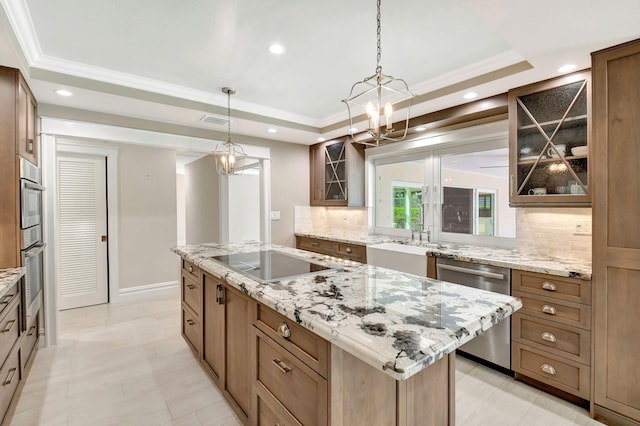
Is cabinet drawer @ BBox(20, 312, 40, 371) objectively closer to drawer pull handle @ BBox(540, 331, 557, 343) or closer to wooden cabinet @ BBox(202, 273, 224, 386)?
wooden cabinet @ BBox(202, 273, 224, 386)

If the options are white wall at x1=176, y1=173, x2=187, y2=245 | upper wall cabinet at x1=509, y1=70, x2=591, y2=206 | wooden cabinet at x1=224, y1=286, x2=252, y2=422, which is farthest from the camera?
white wall at x1=176, y1=173, x2=187, y2=245

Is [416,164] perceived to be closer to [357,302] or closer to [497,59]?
[497,59]

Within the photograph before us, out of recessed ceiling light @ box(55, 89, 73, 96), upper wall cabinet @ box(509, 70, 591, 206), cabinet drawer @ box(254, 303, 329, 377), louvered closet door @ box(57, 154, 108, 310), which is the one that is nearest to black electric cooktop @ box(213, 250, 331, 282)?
cabinet drawer @ box(254, 303, 329, 377)

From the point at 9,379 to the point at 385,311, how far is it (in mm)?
2405

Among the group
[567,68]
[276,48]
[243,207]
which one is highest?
[276,48]

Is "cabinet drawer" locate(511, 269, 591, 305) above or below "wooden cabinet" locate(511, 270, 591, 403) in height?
above

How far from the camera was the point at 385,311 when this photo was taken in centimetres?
125

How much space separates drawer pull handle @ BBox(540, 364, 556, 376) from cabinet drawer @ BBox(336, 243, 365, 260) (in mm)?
1903

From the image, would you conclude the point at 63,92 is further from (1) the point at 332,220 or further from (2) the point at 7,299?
(1) the point at 332,220

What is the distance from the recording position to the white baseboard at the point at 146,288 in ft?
14.9

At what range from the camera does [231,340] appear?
1.96 m

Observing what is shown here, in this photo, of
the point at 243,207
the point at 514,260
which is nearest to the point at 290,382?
the point at 514,260

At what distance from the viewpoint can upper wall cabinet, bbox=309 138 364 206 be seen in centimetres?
431

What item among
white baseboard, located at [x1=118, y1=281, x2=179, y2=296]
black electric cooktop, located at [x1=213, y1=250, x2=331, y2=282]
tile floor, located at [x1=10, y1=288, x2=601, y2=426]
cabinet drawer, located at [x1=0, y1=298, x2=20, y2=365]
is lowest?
tile floor, located at [x1=10, y1=288, x2=601, y2=426]
